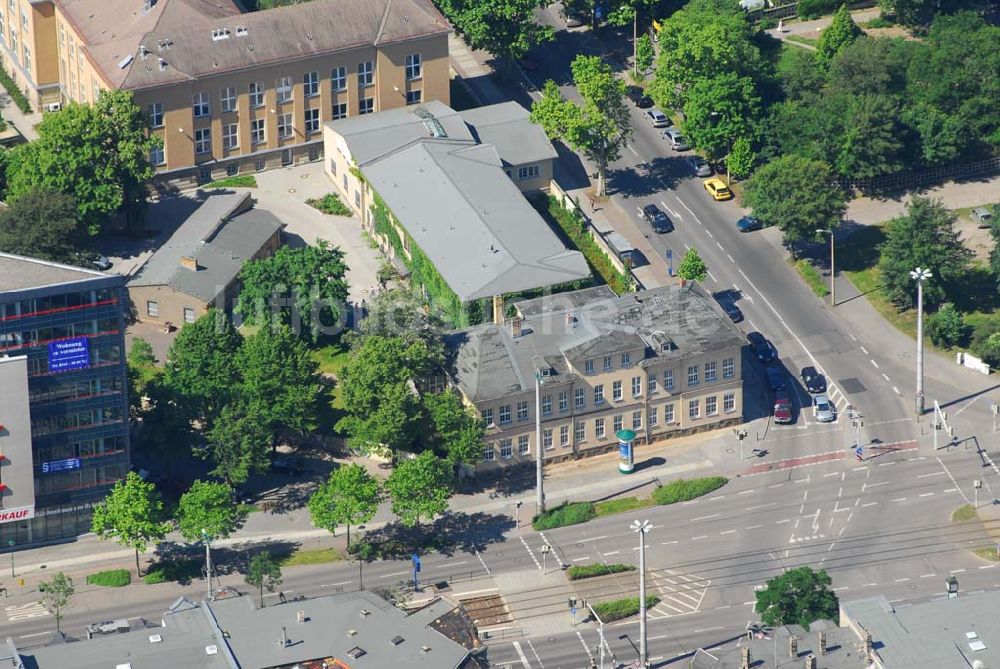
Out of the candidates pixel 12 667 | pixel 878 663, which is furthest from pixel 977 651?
pixel 12 667

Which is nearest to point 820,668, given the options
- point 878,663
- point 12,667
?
point 878,663

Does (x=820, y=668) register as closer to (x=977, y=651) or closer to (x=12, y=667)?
(x=977, y=651)

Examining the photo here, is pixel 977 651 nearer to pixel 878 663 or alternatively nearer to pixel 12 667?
pixel 878 663

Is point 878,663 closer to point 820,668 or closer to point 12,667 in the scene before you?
point 820,668

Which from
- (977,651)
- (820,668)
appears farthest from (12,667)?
(977,651)
